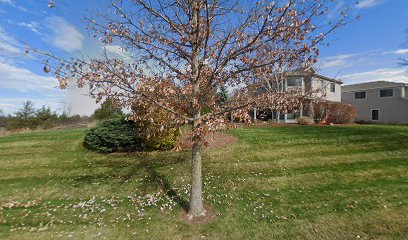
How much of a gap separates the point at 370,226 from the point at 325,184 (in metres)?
2.23

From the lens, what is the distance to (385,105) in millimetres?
32594

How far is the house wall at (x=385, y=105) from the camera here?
102 ft

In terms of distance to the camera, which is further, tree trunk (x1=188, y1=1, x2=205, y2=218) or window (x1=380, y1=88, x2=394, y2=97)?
window (x1=380, y1=88, x2=394, y2=97)

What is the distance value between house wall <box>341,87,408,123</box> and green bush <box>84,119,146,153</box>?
34329 millimetres

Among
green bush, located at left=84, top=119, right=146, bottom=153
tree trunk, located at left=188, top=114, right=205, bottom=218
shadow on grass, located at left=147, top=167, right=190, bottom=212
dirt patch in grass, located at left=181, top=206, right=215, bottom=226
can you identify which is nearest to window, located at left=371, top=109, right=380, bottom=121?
green bush, located at left=84, top=119, right=146, bottom=153

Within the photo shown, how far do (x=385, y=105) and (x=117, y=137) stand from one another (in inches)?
1409

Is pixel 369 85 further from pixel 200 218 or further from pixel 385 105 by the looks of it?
pixel 200 218

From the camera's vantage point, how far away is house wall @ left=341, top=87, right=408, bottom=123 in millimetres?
31094

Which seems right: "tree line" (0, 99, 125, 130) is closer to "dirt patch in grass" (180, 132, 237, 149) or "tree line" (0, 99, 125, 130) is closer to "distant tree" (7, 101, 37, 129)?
"distant tree" (7, 101, 37, 129)

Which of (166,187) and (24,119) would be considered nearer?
(166,187)

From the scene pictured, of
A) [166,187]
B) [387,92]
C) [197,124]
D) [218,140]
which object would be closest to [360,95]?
[387,92]

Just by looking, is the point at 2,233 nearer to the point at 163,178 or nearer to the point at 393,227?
the point at 163,178

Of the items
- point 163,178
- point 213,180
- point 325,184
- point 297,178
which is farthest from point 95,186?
point 325,184

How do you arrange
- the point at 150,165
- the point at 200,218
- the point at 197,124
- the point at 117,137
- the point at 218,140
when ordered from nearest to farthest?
1. the point at 197,124
2. the point at 200,218
3. the point at 150,165
4. the point at 117,137
5. the point at 218,140
